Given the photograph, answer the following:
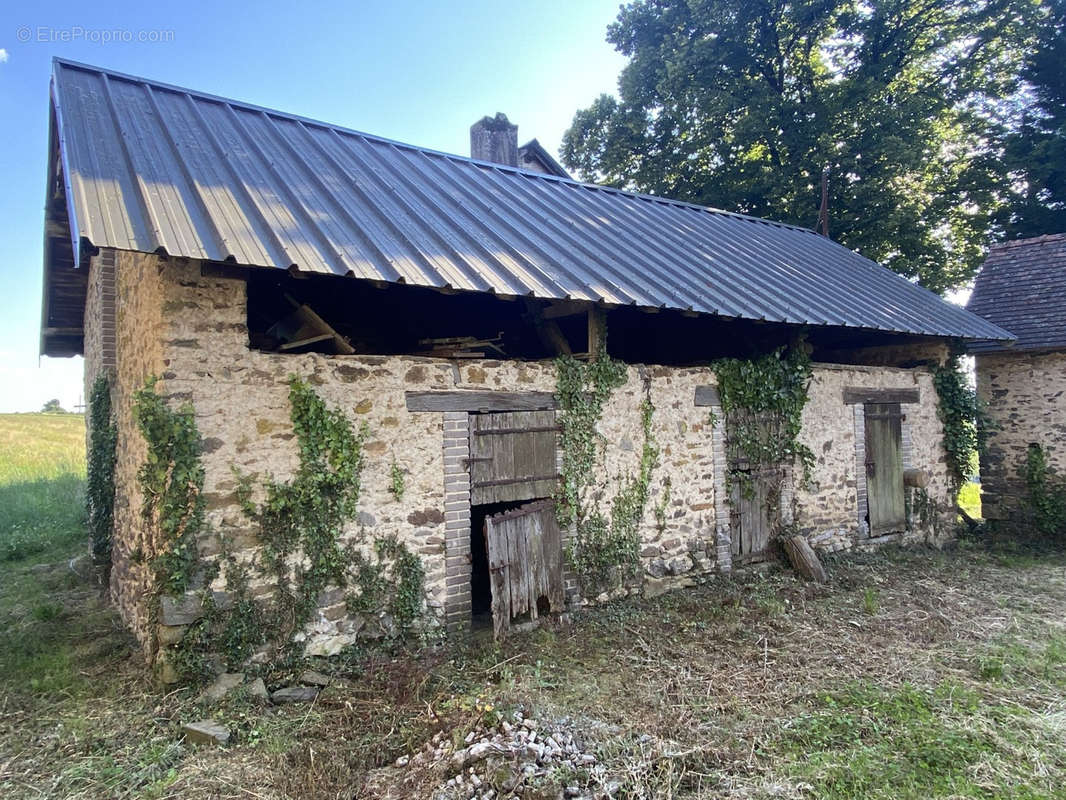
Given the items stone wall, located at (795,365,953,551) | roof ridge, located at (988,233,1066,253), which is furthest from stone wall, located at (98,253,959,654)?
roof ridge, located at (988,233,1066,253)

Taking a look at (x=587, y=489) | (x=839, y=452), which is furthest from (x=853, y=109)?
(x=587, y=489)

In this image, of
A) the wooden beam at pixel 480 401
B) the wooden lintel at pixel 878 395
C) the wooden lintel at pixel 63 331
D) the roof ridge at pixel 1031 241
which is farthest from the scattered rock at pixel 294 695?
the roof ridge at pixel 1031 241

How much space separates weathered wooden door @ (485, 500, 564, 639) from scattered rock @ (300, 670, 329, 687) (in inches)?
63.2

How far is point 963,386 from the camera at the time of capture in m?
10.8

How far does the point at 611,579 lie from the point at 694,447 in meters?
1.84

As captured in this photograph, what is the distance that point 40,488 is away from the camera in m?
14.7

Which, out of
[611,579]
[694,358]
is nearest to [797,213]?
[694,358]

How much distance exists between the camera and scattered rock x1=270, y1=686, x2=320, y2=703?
474cm

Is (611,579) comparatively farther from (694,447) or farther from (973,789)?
(973,789)

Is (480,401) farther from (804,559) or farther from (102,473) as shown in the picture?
(804,559)

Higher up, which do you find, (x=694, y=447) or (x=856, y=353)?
(x=856, y=353)

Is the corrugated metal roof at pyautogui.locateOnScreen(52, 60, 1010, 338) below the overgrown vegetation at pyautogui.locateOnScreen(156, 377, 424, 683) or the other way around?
the other way around

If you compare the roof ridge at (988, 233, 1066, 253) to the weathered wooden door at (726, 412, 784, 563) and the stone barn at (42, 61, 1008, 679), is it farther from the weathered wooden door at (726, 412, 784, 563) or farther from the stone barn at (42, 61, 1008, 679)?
the weathered wooden door at (726, 412, 784, 563)

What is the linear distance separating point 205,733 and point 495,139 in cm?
1319
